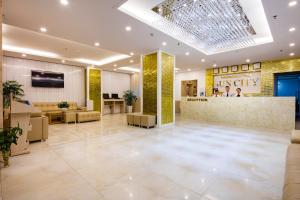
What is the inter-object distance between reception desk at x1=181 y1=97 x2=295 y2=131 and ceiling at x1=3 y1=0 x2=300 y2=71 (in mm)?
2275

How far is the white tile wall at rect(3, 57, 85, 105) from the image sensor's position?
8305 mm

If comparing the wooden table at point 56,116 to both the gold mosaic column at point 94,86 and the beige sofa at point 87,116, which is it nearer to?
the beige sofa at point 87,116

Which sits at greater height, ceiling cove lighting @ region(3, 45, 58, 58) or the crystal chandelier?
ceiling cove lighting @ region(3, 45, 58, 58)

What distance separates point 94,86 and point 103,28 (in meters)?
6.78

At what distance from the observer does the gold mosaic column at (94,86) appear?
1078cm

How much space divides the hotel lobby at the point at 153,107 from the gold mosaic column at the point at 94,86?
225 mm

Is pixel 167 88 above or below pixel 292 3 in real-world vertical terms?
below

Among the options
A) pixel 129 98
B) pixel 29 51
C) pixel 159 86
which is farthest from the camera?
pixel 129 98

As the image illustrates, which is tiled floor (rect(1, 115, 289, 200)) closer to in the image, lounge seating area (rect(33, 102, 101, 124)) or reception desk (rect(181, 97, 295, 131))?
reception desk (rect(181, 97, 295, 131))

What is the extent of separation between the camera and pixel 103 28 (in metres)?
4.89

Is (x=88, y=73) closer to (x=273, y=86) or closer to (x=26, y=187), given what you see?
(x=26, y=187)

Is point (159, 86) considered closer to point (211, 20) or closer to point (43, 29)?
point (211, 20)

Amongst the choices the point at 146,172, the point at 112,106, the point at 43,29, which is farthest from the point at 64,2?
the point at 112,106

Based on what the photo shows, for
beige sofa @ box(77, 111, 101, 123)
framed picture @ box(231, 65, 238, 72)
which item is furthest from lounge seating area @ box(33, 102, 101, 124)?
framed picture @ box(231, 65, 238, 72)
